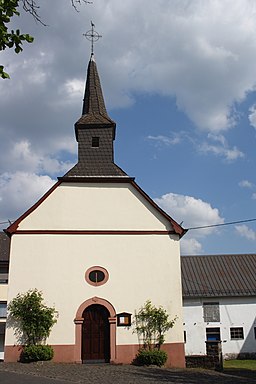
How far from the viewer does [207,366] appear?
17375 millimetres

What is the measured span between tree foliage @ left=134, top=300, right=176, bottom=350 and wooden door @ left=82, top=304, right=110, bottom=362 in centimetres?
133

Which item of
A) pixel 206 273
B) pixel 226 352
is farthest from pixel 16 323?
pixel 206 273

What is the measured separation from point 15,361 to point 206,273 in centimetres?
1841

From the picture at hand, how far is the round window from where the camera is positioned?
18031 mm

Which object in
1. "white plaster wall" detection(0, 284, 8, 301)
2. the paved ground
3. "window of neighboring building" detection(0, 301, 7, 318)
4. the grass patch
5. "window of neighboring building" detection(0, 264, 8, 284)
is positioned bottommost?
the grass patch

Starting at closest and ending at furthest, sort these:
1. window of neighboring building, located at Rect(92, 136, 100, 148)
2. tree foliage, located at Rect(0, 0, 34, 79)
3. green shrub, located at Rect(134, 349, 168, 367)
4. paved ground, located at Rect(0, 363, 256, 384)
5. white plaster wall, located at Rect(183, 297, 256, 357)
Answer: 1. tree foliage, located at Rect(0, 0, 34, 79)
2. paved ground, located at Rect(0, 363, 256, 384)
3. green shrub, located at Rect(134, 349, 168, 367)
4. window of neighboring building, located at Rect(92, 136, 100, 148)
5. white plaster wall, located at Rect(183, 297, 256, 357)

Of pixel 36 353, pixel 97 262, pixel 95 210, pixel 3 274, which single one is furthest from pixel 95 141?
pixel 3 274

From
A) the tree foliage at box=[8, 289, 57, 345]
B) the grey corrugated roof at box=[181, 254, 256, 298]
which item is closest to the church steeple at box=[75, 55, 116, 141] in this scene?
the tree foliage at box=[8, 289, 57, 345]

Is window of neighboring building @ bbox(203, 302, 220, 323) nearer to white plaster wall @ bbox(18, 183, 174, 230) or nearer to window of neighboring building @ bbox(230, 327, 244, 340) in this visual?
window of neighboring building @ bbox(230, 327, 244, 340)

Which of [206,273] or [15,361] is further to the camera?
[206,273]

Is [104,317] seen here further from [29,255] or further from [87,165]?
[87,165]

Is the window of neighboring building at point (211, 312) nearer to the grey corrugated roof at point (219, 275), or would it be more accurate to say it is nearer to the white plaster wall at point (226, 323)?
the white plaster wall at point (226, 323)

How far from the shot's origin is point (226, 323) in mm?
28656

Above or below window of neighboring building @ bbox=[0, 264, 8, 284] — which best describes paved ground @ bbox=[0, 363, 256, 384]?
below
